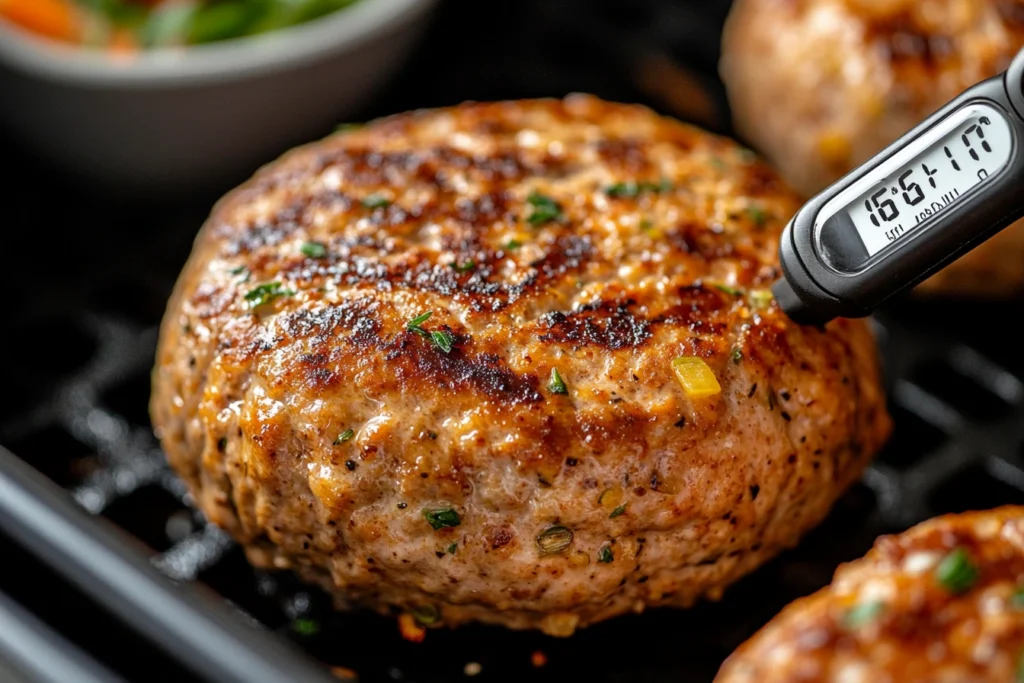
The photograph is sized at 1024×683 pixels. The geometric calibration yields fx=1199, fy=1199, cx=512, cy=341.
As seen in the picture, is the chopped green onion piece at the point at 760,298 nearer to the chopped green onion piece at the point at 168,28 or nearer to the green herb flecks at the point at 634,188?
the green herb flecks at the point at 634,188

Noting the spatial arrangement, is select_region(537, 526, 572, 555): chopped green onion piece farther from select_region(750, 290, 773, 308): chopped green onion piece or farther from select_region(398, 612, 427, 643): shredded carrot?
select_region(750, 290, 773, 308): chopped green onion piece

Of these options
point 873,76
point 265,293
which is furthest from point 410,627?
point 873,76

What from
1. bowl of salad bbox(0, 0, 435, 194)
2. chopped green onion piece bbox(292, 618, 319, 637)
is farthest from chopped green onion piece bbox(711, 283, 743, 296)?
bowl of salad bbox(0, 0, 435, 194)

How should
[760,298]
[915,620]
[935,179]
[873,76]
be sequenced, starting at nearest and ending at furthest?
[915,620] → [935,179] → [760,298] → [873,76]

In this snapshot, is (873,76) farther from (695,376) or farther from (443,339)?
(443,339)

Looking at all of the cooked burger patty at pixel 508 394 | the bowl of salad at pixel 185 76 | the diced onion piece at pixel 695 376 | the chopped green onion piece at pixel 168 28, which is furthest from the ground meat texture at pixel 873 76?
the chopped green onion piece at pixel 168 28

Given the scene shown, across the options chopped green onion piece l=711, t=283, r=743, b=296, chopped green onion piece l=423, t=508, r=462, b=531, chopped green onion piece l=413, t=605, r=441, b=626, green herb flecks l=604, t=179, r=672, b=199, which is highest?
green herb flecks l=604, t=179, r=672, b=199

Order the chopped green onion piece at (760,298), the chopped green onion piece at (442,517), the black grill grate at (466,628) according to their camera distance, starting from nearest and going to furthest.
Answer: the chopped green onion piece at (442,517), the chopped green onion piece at (760,298), the black grill grate at (466,628)
